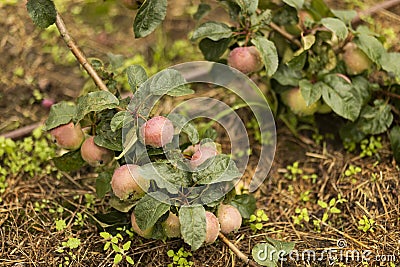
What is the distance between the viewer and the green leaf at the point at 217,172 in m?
1.27

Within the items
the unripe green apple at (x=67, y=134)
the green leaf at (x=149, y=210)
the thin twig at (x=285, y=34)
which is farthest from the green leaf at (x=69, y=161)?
the thin twig at (x=285, y=34)

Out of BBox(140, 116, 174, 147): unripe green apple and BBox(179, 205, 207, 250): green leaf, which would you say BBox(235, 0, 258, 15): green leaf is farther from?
BBox(179, 205, 207, 250): green leaf

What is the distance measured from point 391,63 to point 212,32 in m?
0.55

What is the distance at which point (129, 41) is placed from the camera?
2.23 metres

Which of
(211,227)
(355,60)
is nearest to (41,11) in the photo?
(211,227)

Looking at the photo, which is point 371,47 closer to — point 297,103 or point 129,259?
point 297,103

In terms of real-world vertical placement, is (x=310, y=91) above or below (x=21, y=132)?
above

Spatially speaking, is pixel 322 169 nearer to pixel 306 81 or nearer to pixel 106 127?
pixel 306 81

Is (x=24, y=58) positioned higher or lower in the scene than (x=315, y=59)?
lower

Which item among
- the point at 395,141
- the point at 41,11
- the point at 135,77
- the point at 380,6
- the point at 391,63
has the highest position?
the point at 41,11

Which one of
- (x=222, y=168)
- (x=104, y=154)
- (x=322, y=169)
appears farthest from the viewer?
(x=322, y=169)

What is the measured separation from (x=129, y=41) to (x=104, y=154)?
0.94 m

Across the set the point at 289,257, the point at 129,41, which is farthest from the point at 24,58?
the point at 289,257

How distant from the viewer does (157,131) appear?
1265mm
